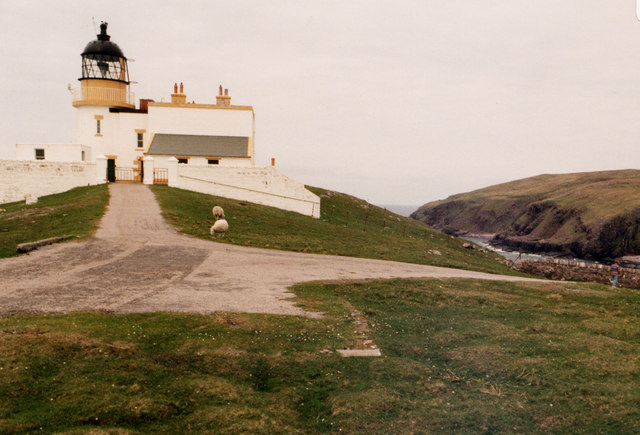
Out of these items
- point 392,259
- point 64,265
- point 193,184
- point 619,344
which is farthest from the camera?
point 193,184

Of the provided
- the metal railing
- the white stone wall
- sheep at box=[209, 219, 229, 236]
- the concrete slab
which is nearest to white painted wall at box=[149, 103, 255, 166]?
the metal railing

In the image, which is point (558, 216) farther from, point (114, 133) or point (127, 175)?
point (114, 133)

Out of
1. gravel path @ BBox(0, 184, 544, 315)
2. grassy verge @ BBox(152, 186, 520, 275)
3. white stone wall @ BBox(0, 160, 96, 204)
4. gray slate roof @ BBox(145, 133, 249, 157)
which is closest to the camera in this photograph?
gravel path @ BBox(0, 184, 544, 315)

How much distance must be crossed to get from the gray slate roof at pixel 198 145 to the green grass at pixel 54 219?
9551 millimetres

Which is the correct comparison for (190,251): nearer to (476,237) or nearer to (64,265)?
(64,265)

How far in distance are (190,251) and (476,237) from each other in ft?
342

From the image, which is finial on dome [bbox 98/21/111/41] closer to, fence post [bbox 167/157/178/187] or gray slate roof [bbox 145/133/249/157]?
gray slate roof [bbox 145/133/249/157]

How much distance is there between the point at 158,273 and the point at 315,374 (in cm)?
1022

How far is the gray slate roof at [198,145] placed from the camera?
44.3 metres

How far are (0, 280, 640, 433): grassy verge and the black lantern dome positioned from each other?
146 ft

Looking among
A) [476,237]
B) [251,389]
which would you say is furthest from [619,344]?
[476,237]

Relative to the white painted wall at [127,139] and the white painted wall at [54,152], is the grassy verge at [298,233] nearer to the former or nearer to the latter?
the white painted wall at [127,139]

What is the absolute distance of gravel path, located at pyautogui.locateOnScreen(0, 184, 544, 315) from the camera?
12734 millimetres

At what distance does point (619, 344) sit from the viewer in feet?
32.6
